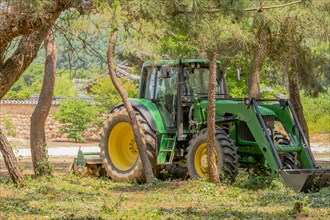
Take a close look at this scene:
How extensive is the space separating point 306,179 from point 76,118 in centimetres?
2969

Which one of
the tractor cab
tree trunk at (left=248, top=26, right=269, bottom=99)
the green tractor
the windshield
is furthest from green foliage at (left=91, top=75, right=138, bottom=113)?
the windshield

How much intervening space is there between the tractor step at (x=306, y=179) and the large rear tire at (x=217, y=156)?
1.22 m

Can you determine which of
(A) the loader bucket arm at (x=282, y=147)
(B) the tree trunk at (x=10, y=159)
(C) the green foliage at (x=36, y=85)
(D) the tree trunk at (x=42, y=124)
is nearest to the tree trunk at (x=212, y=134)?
(A) the loader bucket arm at (x=282, y=147)

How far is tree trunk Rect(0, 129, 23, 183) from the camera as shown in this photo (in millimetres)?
15688

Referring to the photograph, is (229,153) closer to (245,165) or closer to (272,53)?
(245,165)

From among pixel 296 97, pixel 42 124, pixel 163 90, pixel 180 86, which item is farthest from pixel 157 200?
pixel 296 97

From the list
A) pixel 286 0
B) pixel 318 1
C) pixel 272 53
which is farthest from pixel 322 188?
pixel 272 53

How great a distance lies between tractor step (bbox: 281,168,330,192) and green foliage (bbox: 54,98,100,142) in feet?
95.5

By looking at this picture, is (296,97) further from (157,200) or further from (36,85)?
(36,85)

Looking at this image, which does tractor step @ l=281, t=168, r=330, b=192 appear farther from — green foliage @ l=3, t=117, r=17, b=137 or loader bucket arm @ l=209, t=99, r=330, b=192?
green foliage @ l=3, t=117, r=17, b=137

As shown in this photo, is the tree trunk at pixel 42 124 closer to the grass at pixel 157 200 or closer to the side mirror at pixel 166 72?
the grass at pixel 157 200

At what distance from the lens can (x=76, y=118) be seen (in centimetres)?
4297

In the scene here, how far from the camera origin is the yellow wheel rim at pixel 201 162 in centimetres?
1583

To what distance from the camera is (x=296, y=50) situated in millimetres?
20031
